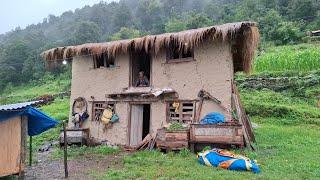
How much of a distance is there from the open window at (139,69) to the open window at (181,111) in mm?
1674

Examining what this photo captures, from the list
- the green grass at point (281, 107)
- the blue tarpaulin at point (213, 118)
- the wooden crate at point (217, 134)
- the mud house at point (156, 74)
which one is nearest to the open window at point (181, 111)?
the mud house at point (156, 74)

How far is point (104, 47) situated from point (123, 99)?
7.57 ft

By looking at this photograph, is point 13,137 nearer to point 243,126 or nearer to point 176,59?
point 176,59

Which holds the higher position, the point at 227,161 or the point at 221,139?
the point at 221,139

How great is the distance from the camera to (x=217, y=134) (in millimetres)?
13820

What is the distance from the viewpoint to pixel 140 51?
17.3 meters

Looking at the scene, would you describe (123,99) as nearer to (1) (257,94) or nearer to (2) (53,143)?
(2) (53,143)

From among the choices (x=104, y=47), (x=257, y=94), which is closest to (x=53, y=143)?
(x=104, y=47)

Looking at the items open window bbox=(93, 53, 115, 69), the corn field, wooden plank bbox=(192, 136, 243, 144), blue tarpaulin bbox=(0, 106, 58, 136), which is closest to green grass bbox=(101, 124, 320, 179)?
wooden plank bbox=(192, 136, 243, 144)

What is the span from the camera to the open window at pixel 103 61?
17.9 meters

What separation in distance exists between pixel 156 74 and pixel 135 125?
2.35 meters

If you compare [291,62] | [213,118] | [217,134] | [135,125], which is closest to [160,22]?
[291,62]

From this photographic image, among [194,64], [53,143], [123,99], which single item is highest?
[194,64]

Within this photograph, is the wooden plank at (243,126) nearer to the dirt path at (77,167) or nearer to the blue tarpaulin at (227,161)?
the blue tarpaulin at (227,161)
